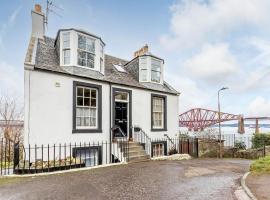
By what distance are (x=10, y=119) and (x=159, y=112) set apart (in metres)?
16.6

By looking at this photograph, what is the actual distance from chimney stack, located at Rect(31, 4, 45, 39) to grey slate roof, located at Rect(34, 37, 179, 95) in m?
Result: 0.49

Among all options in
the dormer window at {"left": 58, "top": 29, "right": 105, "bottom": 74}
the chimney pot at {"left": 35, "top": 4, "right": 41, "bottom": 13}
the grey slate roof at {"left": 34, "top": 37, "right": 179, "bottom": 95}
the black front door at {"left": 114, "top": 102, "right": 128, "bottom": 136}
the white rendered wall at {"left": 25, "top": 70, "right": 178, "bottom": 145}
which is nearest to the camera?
the white rendered wall at {"left": 25, "top": 70, "right": 178, "bottom": 145}

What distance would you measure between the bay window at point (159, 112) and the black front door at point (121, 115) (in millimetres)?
2650

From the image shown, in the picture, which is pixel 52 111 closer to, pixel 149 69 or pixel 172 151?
pixel 149 69

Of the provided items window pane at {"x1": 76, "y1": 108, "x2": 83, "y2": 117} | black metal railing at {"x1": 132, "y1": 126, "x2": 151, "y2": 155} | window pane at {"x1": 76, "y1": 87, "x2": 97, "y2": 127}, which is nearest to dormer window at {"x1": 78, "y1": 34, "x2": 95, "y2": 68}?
window pane at {"x1": 76, "y1": 87, "x2": 97, "y2": 127}

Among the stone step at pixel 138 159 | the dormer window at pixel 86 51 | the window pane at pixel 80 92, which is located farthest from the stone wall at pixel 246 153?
the dormer window at pixel 86 51

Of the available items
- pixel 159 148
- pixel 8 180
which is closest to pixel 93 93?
pixel 8 180

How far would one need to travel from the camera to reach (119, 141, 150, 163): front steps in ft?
43.9

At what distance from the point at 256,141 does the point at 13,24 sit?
71.5ft

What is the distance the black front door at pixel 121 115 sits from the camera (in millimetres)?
15469

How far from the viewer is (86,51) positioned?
46.5 feet

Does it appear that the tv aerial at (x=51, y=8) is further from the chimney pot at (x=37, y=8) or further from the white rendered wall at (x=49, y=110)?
the white rendered wall at (x=49, y=110)

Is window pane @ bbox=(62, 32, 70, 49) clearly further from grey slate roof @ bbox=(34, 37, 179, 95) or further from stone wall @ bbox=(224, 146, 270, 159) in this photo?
stone wall @ bbox=(224, 146, 270, 159)

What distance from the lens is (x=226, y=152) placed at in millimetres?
18188
